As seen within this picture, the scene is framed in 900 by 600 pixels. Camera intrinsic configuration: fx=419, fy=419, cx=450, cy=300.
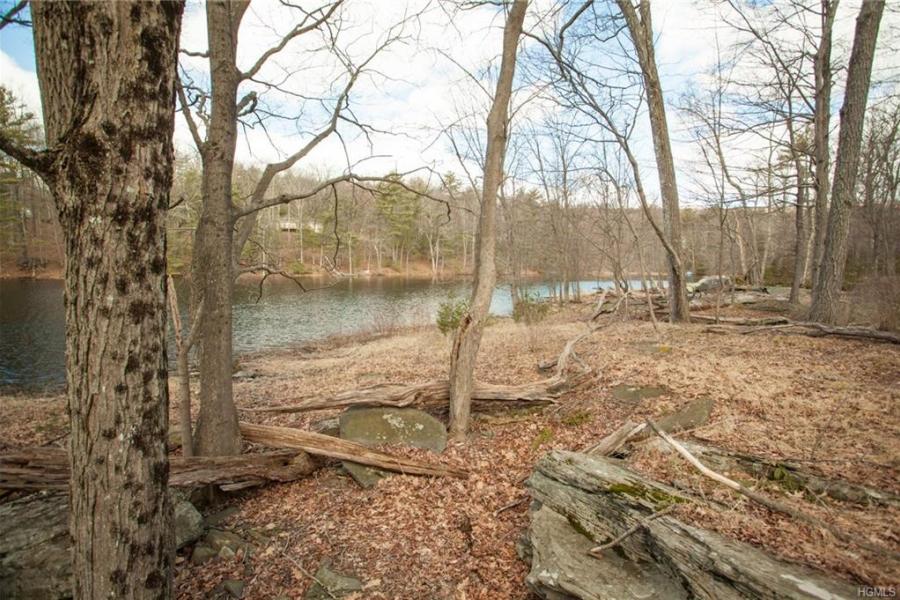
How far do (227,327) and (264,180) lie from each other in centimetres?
176

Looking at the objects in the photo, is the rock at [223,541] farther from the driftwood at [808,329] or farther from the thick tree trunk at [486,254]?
the driftwood at [808,329]

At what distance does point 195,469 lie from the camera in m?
4.21

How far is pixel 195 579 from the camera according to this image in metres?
3.49

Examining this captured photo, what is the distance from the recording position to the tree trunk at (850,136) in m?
7.59

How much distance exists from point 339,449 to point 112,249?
3415mm

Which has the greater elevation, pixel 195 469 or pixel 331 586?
pixel 195 469

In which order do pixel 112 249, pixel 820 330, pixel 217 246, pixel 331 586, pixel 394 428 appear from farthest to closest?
pixel 820 330 < pixel 394 428 < pixel 217 246 < pixel 331 586 < pixel 112 249

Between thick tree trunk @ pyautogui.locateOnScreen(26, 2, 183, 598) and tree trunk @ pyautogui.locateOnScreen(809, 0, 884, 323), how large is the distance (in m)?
10.5

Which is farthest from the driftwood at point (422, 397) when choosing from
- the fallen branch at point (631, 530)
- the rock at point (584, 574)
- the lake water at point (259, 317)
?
the lake water at point (259, 317)

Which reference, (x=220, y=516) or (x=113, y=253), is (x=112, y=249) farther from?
(x=220, y=516)

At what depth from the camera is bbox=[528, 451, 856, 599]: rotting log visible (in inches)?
84.7

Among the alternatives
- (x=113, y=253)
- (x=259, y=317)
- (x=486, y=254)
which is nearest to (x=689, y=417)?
(x=486, y=254)

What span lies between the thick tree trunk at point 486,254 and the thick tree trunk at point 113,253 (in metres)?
3.49

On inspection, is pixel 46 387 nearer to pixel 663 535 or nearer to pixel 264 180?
pixel 264 180
